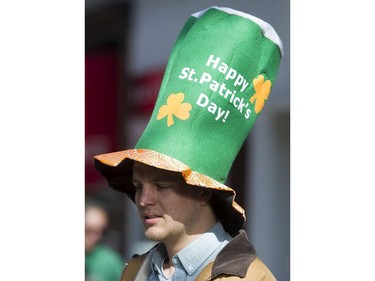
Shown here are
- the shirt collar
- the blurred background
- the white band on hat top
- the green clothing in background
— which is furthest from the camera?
the green clothing in background

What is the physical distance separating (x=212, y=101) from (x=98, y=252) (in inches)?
60.4

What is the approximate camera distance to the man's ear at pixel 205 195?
12.3 ft

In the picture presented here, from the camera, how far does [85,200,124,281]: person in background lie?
4902mm

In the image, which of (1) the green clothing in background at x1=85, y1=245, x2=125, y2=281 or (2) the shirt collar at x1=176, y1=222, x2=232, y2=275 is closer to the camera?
(2) the shirt collar at x1=176, y1=222, x2=232, y2=275

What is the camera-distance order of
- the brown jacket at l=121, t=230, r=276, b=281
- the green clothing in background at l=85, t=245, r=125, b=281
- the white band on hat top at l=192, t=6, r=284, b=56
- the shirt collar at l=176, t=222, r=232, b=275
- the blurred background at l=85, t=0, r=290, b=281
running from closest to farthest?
1. the brown jacket at l=121, t=230, r=276, b=281
2. the shirt collar at l=176, t=222, r=232, b=275
3. the white band on hat top at l=192, t=6, r=284, b=56
4. the blurred background at l=85, t=0, r=290, b=281
5. the green clothing in background at l=85, t=245, r=125, b=281

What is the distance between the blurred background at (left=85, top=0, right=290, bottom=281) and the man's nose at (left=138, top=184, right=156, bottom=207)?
1.98 ft

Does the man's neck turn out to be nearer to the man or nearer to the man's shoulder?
the man

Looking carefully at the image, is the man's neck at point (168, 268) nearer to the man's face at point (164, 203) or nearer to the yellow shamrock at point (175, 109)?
the man's face at point (164, 203)

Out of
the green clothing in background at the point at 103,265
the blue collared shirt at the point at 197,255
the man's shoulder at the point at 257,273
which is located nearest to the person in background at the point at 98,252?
the green clothing in background at the point at 103,265

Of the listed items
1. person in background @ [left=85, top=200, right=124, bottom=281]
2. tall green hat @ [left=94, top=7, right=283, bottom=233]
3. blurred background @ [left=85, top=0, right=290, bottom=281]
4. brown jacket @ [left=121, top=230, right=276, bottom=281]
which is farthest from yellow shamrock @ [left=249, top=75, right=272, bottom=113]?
person in background @ [left=85, top=200, right=124, bottom=281]

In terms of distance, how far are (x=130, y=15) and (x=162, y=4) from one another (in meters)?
0.16
